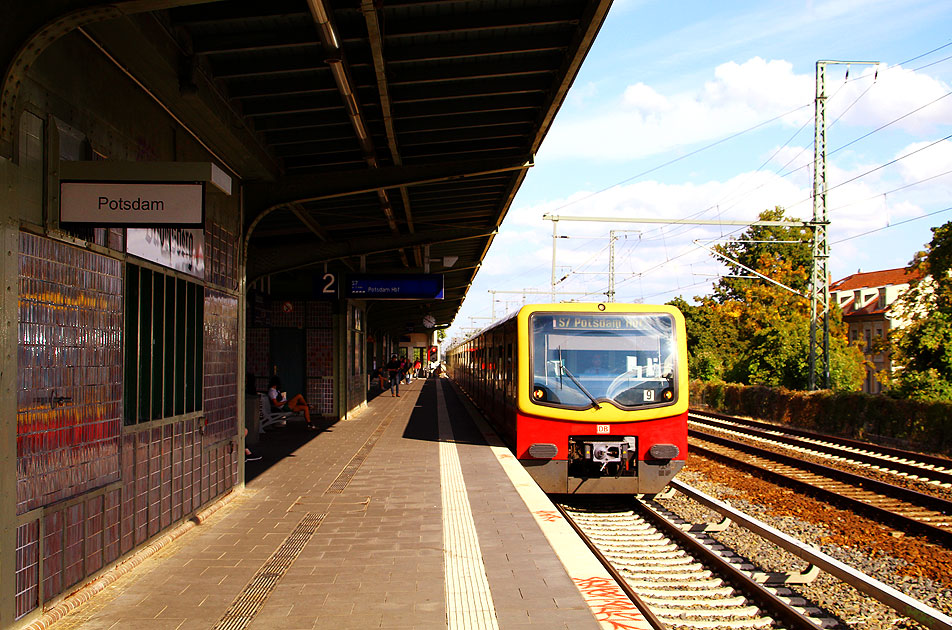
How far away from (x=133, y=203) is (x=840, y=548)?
679 centimetres

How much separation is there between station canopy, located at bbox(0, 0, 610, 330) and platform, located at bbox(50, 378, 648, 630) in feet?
9.43

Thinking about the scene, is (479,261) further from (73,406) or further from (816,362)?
(73,406)

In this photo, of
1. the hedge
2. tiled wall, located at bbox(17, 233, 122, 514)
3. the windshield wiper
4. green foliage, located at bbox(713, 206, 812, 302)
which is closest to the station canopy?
tiled wall, located at bbox(17, 233, 122, 514)

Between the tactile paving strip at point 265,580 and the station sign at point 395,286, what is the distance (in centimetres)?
799

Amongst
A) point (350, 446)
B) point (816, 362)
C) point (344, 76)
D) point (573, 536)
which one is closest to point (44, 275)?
point (344, 76)

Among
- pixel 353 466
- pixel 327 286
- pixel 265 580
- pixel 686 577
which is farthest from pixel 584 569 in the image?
pixel 327 286

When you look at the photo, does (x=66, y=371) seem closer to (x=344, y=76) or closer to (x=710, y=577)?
(x=344, y=76)

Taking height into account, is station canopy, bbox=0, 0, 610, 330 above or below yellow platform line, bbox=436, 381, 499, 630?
above

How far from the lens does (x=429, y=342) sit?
55.2m

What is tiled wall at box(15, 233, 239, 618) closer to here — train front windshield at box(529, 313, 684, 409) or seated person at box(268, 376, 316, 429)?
train front windshield at box(529, 313, 684, 409)

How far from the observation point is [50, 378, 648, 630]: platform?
4625 mm

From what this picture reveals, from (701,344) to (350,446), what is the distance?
29.9 metres

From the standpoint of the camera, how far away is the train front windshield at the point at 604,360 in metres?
9.28

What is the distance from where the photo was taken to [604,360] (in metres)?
9.43
